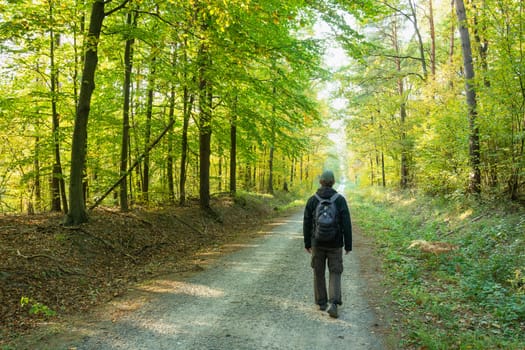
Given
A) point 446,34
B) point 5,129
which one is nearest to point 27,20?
point 5,129

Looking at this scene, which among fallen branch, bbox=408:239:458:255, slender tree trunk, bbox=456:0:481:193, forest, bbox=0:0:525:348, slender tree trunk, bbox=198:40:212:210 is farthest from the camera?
slender tree trunk, bbox=198:40:212:210

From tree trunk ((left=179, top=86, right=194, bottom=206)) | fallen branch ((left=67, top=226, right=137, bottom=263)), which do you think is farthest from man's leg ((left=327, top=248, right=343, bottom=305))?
tree trunk ((left=179, top=86, right=194, bottom=206))

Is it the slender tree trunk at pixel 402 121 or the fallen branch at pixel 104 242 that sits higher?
the slender tree trunk at pixel 402 121

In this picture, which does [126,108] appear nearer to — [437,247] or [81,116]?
[81,116]

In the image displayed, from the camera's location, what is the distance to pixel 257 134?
48.0 feet

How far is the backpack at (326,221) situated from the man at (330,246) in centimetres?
3

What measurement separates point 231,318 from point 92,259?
433 cm

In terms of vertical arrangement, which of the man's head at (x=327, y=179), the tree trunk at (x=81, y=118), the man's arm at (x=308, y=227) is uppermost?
the tree trunk at (x=81, y=118)

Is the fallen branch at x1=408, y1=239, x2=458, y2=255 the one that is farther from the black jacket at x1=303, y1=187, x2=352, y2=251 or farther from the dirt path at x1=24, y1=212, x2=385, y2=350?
the black jacket at x1=303, y1=187, x2=352, y2=251

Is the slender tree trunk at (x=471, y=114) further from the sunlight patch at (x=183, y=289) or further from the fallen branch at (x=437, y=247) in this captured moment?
the sunlight patch at (x=183, y=289)

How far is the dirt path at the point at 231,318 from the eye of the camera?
169 inches

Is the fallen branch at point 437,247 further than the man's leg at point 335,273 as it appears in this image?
Yes

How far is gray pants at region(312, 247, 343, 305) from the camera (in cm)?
525

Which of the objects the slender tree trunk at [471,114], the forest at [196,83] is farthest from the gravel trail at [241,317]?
the slender tree trunk at [471,114]
